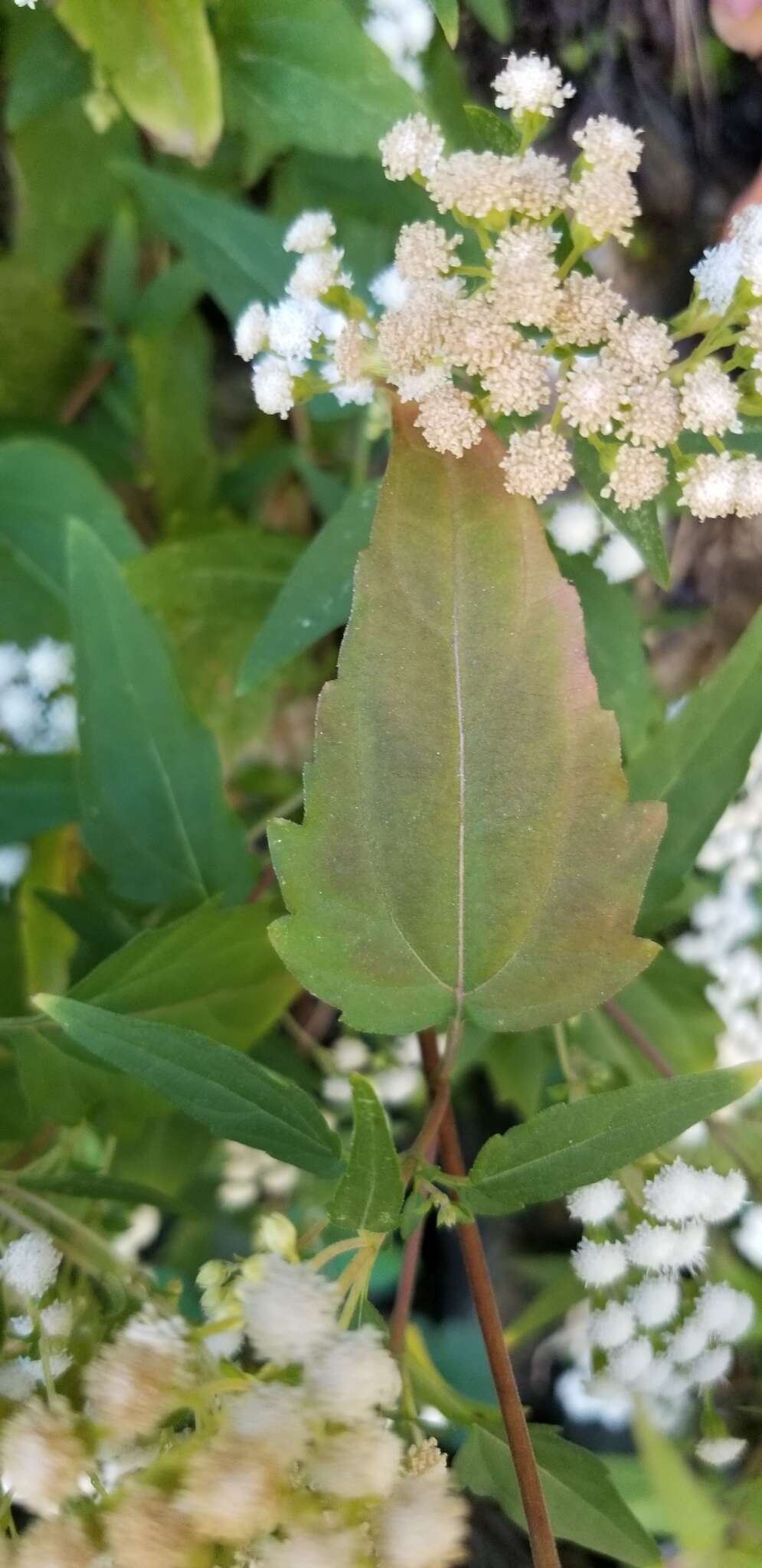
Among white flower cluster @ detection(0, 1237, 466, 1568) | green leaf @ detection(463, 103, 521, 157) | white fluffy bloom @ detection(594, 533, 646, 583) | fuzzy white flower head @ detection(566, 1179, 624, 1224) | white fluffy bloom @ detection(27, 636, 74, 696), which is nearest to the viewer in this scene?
white flower cluster @ detection(0, 1237, 466, 1568)

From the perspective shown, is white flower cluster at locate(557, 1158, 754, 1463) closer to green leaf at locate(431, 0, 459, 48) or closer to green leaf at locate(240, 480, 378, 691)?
green leaf at locate(240, 480, 378, 691)

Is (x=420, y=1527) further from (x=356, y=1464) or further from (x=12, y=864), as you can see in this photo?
(x=12, y=864)

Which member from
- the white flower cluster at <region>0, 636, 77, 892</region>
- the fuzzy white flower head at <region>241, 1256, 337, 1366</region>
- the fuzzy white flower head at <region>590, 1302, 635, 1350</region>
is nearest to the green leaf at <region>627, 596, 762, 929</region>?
the fuzzy white flower head at <region>590, 1302, 635, 1350</region>

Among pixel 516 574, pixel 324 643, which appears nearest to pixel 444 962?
pixel 516 574

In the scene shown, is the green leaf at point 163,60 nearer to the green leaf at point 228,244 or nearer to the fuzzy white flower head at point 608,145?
the green leaf at point 228,244

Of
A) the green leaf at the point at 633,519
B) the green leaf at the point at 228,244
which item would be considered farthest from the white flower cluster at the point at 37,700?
the green leaf at the point at 633,519

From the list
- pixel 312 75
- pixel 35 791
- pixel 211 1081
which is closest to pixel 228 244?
pixel 312 75
